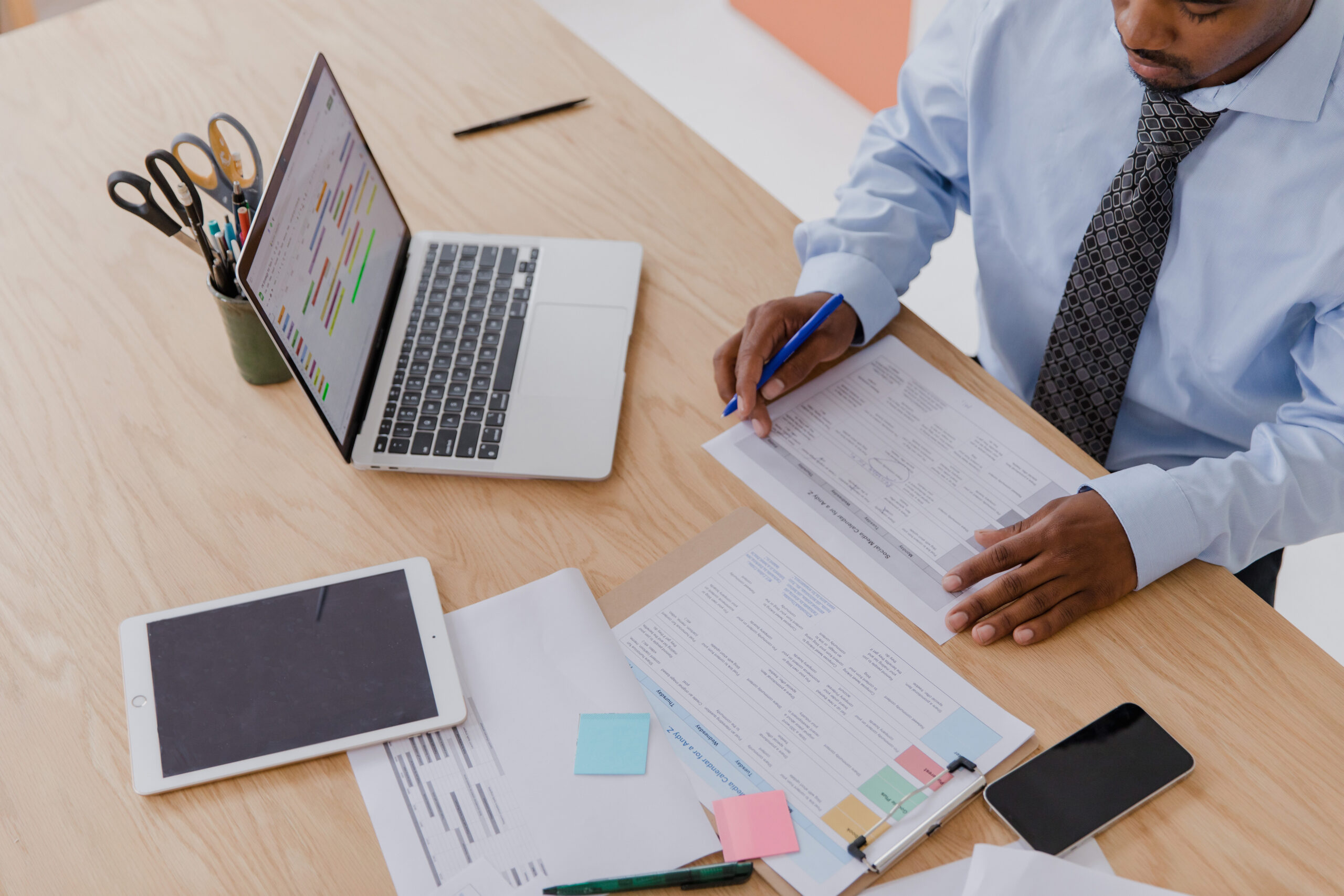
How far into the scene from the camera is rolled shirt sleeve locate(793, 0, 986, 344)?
3.58ft

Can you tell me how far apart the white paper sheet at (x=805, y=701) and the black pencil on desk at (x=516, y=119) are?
0.64 m

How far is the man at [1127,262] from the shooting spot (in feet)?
2.95

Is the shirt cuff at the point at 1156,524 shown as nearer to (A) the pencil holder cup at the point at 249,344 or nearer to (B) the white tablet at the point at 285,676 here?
(B) the white tablet at the point at 285,676

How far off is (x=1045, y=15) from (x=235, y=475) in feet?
2.92

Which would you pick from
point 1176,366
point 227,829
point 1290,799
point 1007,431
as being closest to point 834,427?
point 1007,431

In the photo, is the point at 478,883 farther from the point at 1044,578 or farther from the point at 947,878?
the point at 1044,578

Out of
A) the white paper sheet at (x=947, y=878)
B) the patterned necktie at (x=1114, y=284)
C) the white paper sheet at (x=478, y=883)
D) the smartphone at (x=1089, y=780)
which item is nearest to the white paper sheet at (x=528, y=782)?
the white paper sheet at (x=478, y=883)

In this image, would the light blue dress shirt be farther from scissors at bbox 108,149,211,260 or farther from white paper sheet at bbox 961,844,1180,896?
scissors at bbox 108,149,211,260

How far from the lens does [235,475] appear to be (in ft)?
3.21

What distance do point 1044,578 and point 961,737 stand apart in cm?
15

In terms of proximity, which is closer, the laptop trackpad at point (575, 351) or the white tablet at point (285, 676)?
the white tablet at point (285, 676)

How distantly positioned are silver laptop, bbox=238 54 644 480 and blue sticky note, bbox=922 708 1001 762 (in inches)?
14.3

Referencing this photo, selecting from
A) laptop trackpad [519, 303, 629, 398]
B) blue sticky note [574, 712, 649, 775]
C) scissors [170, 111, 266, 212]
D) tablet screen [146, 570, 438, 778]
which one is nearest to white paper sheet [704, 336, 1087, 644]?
laptop trackpad [519, 303, 629, 398]

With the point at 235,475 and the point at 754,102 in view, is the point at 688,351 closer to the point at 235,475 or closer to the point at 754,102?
the point at 235,475
